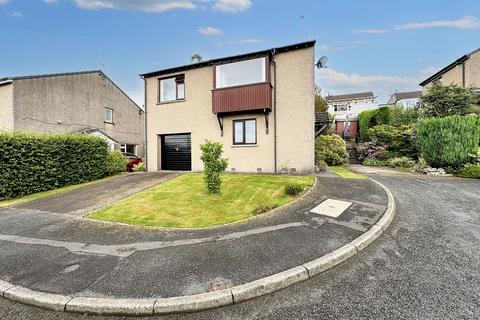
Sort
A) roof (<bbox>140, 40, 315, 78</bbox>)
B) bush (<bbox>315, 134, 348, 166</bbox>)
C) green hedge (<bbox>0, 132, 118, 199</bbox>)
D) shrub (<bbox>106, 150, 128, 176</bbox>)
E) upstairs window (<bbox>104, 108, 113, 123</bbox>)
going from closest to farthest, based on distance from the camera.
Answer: green hedge (<bbox>0, 132, 118, 199</bbox>) < roof (<bbox>140, 40, 315, 78</bbox>) < shrub (<bbox>106, 150, 128, 176</bbox>) < bush (<bbox>315, 134, 348, 166</bbox>) < upstairs window (<bbox>104, 108, 113, 123</bbox>)

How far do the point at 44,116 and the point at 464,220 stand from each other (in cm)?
2417

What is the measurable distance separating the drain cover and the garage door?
965cm

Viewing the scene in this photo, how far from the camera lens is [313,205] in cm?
661

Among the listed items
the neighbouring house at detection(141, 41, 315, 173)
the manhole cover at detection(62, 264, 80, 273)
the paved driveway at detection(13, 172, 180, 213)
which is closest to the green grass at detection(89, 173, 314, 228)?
the paved driveway at detection(13, 172, 180, 213)

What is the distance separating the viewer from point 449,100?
15688 mm

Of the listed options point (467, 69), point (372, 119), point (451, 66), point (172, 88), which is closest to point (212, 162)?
point (172, 88)

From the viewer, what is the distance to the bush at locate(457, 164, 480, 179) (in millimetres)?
10314

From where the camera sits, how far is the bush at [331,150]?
17016mm

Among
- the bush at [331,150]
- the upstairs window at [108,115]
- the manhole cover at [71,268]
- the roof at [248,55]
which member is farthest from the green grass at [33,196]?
the bush at [331,150]

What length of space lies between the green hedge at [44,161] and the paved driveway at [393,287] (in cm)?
884

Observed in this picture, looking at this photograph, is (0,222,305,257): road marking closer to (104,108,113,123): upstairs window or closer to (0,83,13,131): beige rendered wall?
(0,83,13,131): beige rendered wall

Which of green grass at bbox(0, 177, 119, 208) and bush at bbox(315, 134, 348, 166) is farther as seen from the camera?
bush at bbox(315, 134, 348, 166)

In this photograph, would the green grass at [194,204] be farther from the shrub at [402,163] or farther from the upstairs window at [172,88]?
the shrub at [402,163]

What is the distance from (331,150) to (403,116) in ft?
28.4
